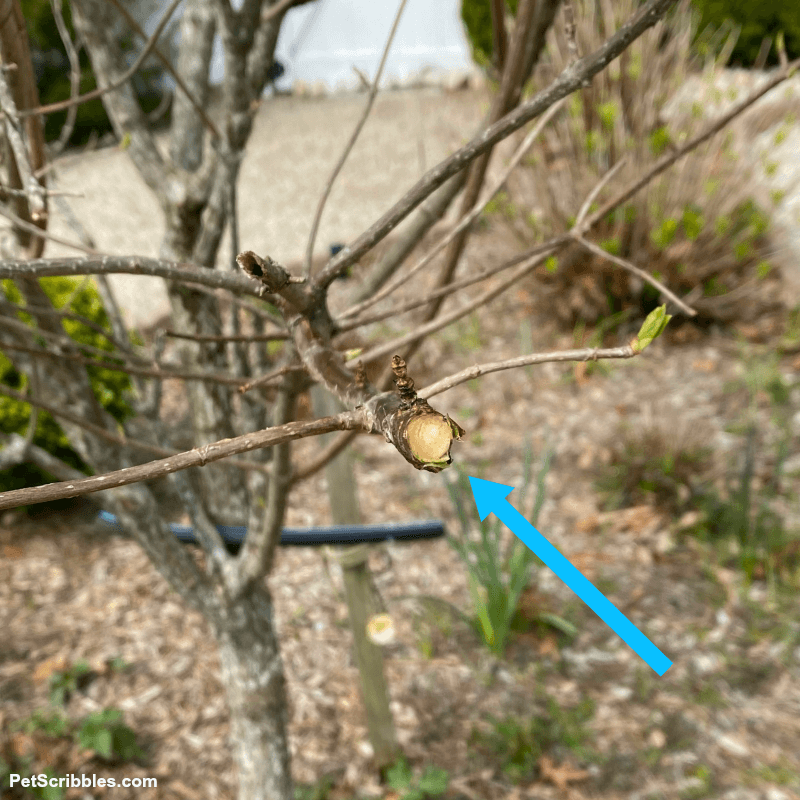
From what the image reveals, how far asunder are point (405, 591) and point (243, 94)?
175cm

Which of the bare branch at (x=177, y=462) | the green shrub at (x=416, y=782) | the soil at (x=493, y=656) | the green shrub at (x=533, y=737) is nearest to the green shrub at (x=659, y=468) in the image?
the soil at (x=493, y=656)

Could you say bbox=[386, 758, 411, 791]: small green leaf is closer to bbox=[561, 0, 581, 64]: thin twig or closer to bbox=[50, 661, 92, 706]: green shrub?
bbox=[50, 661, 92, 706]: green shrub

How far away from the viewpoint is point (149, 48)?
1.04 meters

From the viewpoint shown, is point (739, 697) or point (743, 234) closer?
point (739, 697)

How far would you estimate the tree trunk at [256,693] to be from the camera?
152 cm

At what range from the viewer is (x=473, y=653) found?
2203mm

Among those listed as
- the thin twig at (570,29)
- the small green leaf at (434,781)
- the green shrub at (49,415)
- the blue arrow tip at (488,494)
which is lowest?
the small green leaf at (434,781)

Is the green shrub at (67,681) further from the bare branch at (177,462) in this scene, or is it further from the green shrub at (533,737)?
the bare branch at (177,462)

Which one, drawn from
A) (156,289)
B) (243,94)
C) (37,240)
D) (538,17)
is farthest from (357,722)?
(156,289)

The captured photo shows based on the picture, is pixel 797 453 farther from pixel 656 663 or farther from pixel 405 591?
pixel 656 663

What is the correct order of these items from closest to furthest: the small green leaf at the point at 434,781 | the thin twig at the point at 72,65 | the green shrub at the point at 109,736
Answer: the thin twig at the point at 72,65
the small green leaf at the point at 434,781
the green shrub at the point at 109,736

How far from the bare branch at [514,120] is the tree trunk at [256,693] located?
38.9 inches

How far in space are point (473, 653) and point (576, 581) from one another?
1688mm

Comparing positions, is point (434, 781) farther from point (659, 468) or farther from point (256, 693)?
point (659, 468)
